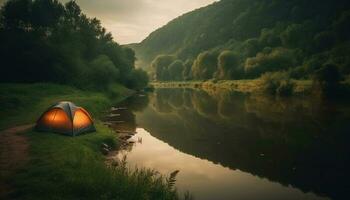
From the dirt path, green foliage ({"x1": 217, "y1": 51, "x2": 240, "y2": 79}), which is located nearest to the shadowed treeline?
the dirt path

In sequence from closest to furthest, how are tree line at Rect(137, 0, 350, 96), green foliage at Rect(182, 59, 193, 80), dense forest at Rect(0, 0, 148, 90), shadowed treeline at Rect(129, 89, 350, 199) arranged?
shadowed treeline at Rect(129, 89, 350, 199) → dense forest at Rect(0, 0, 148, 90) → tree line at Rect(137, 0, 350, 96) → green foliage at Rect(182, 59, 193, 80)

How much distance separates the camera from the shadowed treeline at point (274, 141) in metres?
18.2

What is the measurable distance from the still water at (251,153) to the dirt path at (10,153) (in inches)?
251

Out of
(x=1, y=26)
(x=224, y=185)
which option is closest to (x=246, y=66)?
(x=1, y=26)

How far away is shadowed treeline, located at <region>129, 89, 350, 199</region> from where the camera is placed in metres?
18.2

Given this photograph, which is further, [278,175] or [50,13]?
[50,13]

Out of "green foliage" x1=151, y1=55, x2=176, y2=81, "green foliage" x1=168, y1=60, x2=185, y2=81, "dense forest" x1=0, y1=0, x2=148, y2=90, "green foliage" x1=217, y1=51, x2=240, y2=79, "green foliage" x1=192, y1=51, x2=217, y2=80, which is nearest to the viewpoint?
"dense forest" x1=0, y1=0, x2=148, y2=90

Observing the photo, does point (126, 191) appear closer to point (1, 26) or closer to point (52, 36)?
point (52, 36)

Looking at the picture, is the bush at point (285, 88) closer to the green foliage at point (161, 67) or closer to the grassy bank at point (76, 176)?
the grassy bank at point (76, 176)

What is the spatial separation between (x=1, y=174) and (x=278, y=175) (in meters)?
14.1

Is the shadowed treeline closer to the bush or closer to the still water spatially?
the still water

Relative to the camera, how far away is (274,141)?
26484mm

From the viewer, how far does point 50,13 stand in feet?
242

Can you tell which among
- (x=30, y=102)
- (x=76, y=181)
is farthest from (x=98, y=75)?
(x=76, y=181)
